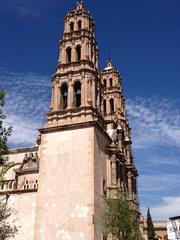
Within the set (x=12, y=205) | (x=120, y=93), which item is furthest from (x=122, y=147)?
(x=12, y=205)

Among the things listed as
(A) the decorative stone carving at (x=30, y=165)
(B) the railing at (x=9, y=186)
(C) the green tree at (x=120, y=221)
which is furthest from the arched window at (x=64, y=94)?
(C) the green tree at (x=120, y=221)

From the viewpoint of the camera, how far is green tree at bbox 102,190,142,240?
27953 millimetres

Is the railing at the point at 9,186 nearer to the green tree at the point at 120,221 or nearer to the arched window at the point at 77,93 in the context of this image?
the arched window at the point at 77,93

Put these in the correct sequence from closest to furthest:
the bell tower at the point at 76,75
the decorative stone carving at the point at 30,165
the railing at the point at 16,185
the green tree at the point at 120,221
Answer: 1. the green tree at the point at 120,221
2. the bell tower at the point at 76,75
3. the railing at the point at 16,185
4. the decorative stone carving at the point at 30,165

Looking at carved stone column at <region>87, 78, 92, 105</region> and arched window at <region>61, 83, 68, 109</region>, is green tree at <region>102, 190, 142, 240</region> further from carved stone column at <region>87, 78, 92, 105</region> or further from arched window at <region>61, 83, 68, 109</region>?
arched window at <region>61, 83, 68, 109</region>

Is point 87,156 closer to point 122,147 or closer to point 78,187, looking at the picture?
point 78,187

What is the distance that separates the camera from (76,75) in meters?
35.1

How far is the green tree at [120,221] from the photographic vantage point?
28.0 meters

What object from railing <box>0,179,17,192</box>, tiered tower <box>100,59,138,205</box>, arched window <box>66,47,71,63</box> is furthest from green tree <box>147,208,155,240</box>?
arched window <box>66,47,71,63</box>

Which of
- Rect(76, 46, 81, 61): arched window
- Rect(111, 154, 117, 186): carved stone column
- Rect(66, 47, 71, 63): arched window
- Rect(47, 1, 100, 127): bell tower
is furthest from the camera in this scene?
Rect(66, 47, 71, 63): arched window

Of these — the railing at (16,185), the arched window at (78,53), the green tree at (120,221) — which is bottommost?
the green tree at (120,221)

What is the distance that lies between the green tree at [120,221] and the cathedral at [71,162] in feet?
2.93

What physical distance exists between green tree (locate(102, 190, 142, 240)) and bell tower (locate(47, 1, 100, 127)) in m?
8.17

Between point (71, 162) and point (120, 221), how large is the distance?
6.53m
